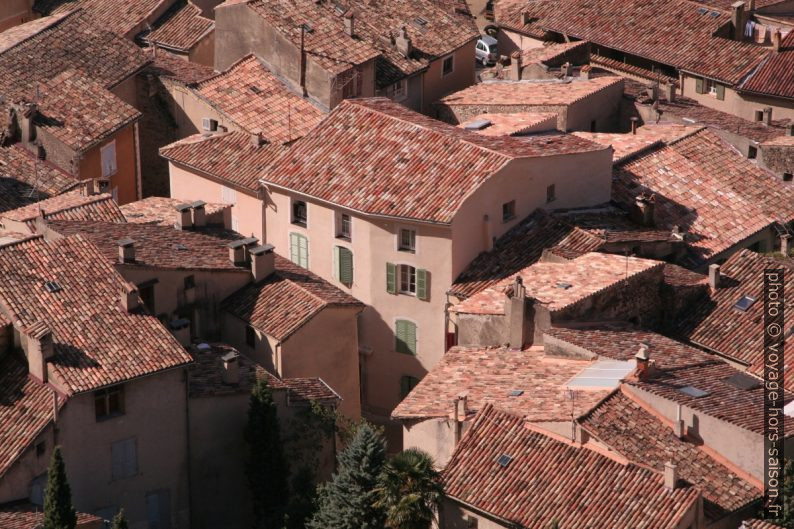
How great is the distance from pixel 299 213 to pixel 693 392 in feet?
65.9

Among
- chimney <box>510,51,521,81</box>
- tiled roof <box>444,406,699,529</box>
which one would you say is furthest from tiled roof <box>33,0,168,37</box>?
tiled roof <box>444,406,699,529</box>

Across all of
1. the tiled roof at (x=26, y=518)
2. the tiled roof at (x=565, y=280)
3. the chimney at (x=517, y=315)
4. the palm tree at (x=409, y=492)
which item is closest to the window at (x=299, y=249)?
the tiled roof at (x=565, y=280)

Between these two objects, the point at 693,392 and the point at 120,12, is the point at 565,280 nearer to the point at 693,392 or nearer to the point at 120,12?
the point at 693,392

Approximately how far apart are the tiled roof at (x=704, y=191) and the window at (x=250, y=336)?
678 inches

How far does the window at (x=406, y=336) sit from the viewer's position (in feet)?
229

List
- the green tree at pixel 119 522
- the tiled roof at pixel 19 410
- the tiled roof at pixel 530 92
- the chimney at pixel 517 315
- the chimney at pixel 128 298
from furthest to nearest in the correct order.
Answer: the tiled roof at pixel 530 92 < the chimney at pixel 517 315 < the chimney at pixel 128 298 < the tiled roof at pixel 19 410 < the green tree at pixel 119 522

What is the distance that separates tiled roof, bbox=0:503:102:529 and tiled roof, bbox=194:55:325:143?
962 inches

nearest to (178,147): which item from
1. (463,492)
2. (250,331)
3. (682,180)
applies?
(250,331)

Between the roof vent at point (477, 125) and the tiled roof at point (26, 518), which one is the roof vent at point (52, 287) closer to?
the tiled roof at point (26, 518)

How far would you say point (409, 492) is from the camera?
55781 millimetres

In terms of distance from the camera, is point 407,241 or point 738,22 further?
point 738,22

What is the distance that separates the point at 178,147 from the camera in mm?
77250

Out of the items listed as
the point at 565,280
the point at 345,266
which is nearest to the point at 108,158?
the point at 345,266

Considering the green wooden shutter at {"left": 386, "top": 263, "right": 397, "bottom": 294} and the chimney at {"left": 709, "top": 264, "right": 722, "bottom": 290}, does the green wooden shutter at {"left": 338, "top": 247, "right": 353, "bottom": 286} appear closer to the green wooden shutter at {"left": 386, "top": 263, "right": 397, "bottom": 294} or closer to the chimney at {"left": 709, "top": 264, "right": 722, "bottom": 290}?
the green wooden shutter at {"left": 386, "top": 263, "right": 397, "bottom": 294}
